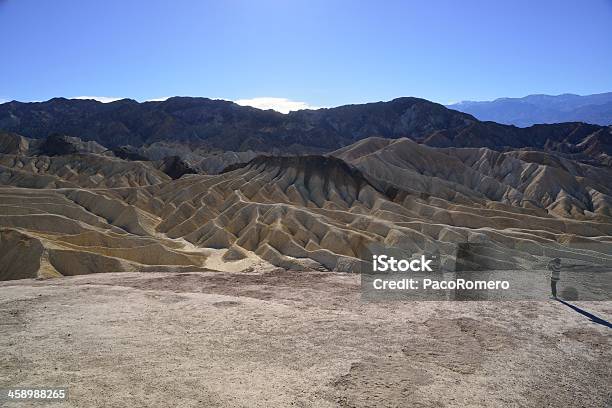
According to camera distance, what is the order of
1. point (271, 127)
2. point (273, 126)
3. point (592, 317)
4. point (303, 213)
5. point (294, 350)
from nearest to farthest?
1. point (294, 350)
2. point (592, 317)
3. point (303, 213)
4. point (271, 127)
5. point (273, 126)

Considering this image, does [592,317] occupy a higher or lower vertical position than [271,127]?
lower

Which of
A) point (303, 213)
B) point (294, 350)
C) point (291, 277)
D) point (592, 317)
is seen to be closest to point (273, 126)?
point (303, 213)

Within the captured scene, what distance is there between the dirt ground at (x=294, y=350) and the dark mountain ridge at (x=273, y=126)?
432ft

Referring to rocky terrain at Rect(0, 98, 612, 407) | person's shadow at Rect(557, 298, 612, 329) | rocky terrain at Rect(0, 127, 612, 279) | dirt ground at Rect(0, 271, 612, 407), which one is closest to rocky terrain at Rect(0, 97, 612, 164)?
rocky terrain at Rect(0, 98, 612, 407)

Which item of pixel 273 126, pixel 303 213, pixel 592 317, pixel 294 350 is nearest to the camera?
pixel 294 350

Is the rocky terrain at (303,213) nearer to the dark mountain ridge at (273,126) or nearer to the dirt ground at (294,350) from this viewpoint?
the dirt ground at (294,350)

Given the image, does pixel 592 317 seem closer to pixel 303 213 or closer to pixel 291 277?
pixel 291 277

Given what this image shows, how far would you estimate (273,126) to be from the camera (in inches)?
6526

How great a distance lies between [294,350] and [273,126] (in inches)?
6274

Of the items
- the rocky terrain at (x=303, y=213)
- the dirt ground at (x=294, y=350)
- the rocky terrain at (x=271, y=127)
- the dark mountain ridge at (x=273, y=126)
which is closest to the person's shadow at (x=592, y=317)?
the dirt ground at (x=294, y=350)

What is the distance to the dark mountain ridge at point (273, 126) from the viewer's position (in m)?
146

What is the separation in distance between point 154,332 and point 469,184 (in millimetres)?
88772

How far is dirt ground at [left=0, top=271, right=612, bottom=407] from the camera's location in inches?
330

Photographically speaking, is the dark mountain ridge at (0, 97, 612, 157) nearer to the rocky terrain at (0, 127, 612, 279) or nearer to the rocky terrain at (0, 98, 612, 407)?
the rocky terrain at (0, 98, 612, 407)
